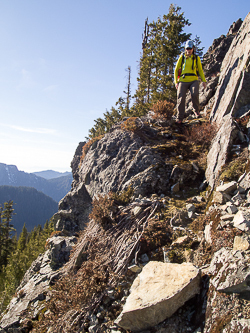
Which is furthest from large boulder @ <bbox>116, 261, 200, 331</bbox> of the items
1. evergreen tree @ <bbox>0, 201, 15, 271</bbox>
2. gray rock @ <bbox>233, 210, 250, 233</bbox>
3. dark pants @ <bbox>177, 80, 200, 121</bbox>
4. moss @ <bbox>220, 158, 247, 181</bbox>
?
evergreen tree @ <bbox>0, 201, 15, 271</bbox>

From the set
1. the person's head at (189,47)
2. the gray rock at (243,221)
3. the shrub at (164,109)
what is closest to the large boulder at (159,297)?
the gray rock at (243,221)

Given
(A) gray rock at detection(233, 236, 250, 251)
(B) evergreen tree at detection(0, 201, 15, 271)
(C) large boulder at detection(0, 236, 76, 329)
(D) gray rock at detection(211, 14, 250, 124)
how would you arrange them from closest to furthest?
(A) gray rock at detection(233, 236, 250, 251) < (C) large boulder at detection(0, 236, 76, 329) < (D) gray rock at detection(211, 14, 250, 124) < (B) evergreen tree at detection(0, 201, 15, 271)

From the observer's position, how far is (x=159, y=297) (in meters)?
3.51

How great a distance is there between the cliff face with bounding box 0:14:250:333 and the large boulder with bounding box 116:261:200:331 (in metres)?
0.02

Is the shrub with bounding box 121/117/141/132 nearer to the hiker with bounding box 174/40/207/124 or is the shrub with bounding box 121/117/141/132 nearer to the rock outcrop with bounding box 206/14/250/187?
the hiker with bounding box 174/40/207/124

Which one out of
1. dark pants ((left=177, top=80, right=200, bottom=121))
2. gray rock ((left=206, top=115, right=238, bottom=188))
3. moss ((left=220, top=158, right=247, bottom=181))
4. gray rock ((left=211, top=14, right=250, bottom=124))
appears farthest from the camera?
dark pants ((left=177, top=80, right=200, bottom=121))

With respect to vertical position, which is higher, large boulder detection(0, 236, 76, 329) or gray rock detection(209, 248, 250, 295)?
gray rock detection(209, 248, 250, 295)

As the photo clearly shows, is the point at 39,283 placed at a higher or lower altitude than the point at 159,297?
lower

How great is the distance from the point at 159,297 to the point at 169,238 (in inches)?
78.8

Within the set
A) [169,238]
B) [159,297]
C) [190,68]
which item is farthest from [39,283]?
[190,68]

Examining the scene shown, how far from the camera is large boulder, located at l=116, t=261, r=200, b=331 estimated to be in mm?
3471

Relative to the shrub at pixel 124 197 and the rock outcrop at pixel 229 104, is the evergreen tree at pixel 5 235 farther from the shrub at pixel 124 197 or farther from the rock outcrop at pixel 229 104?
the rock outcrop at pixel 229 104

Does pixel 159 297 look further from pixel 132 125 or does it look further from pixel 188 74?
pixel 188 74

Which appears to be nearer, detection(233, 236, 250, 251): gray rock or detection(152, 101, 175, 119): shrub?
detection(233, 236, 250, 251): gray rock
